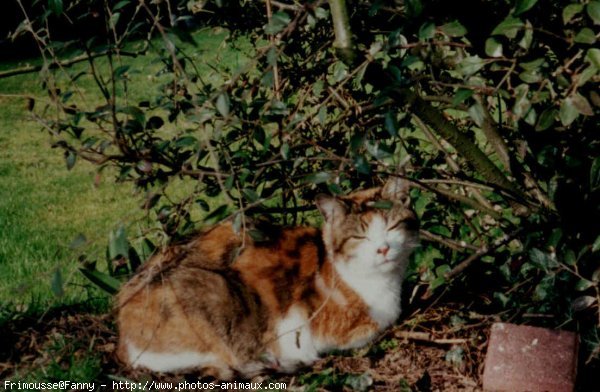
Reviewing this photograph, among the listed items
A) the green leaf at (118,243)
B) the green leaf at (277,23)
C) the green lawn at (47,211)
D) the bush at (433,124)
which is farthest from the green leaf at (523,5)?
the green lawn at (47,211)

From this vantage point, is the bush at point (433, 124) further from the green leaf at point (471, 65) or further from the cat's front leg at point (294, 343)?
the cat's front leg at point (294, 343)

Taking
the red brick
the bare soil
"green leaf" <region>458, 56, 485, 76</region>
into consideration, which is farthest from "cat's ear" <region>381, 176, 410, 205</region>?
"green leaf" <region>458, 56, 485, 76</region>

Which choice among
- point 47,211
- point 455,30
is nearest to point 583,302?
point 455,30

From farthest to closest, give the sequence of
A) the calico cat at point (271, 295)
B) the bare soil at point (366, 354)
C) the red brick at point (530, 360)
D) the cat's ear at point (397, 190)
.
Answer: the cat's ear at point (397, 190) → the calico cat at point (271, 295) → the bare soil at point (366, 354) → the red brick at point (530, 360)

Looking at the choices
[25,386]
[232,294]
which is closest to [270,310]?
[232,294]

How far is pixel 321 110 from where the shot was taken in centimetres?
243

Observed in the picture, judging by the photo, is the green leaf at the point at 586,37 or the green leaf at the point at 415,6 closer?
the green leaf at the point at 586,37

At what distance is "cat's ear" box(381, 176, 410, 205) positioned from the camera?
113 inches

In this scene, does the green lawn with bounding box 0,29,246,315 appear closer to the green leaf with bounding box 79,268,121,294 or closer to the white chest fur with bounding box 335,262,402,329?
the green leaf with bounding box 79,268,121,294

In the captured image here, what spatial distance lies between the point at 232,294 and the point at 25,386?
86cm

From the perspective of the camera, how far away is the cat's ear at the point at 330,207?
9.49 feet

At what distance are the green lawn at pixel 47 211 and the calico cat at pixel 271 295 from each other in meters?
0.34

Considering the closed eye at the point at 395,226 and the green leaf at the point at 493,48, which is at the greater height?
the green leaf at the point at 493,48

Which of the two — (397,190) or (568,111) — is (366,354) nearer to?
(397,190)
